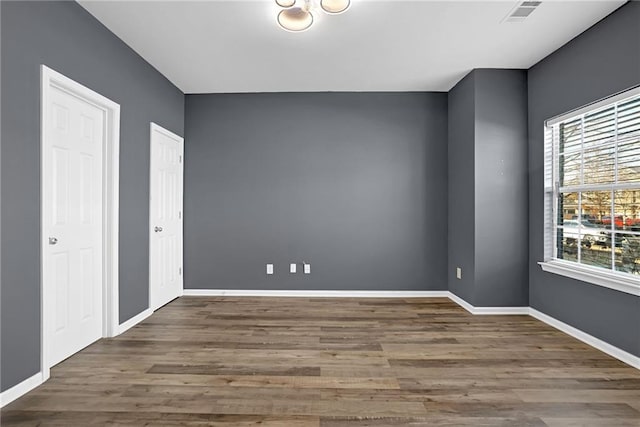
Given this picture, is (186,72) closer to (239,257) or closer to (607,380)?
(239,257)

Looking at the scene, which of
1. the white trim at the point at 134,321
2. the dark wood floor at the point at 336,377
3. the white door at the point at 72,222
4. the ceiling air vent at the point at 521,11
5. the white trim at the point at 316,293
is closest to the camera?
the dark wood floor at the point at 336,377

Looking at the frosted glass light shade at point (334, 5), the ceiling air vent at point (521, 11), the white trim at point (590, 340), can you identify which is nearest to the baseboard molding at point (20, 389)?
the frosted glass light shade at point (334, 5)

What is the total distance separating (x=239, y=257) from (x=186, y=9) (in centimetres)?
309

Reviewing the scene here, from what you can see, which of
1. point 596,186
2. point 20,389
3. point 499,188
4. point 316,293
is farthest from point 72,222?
point 596,186

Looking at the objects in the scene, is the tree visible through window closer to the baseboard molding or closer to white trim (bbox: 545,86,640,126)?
white trim (bbox: 545,86,640,126)

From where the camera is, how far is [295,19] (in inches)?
116

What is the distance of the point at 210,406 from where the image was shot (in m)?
2.22

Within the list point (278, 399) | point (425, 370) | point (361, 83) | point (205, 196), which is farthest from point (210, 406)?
point (361, 83)

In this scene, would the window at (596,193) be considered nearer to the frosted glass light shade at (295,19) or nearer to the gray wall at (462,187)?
the gray wall at (462,187)

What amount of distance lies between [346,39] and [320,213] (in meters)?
2.30

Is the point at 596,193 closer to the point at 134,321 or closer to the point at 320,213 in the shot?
the point at 320,213

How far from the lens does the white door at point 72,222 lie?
103 inches

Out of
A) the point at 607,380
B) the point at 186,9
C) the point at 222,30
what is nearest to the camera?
the point at 607,380

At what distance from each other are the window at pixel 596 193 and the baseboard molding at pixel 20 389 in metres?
4.14
